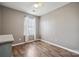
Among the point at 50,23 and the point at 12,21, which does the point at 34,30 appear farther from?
the point at 12,21

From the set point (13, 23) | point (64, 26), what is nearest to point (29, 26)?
point (13, 23)

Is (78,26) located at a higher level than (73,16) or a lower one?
lower

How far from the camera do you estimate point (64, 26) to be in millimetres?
3322

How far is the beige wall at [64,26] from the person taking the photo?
2.81m

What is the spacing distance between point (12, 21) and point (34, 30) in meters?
1.90

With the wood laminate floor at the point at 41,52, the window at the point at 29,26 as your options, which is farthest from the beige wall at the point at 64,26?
the window at the point at 29,26

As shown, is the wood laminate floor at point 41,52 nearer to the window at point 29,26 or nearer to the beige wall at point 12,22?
the beige wall at point 12,22

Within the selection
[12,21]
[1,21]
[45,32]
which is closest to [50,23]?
[45,32]

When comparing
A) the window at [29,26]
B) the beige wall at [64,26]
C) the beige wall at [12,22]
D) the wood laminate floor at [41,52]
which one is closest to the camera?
the wood laminate floor at [41,52]

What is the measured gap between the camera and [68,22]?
3.10 metres

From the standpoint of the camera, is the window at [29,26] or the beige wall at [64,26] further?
the window at [29,26]

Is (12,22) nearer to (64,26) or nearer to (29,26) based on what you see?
(29,26)

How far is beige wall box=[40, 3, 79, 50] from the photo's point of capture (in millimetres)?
2807

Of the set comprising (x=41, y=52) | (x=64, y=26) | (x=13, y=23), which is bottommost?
(x=41, y=52)
